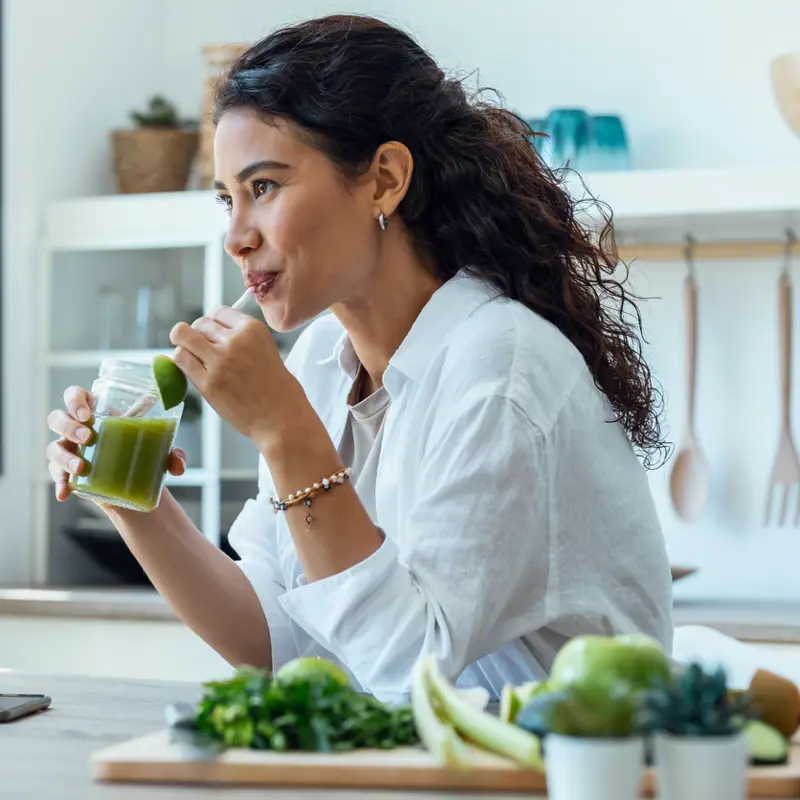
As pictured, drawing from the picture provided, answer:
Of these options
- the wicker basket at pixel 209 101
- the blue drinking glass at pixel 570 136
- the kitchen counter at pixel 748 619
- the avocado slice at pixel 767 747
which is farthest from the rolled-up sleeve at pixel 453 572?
the wicker basket at pixel 209 101

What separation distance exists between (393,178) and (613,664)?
0.80 meters

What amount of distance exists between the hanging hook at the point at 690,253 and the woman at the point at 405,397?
1413 millimetres

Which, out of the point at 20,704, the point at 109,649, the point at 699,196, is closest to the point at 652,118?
the point at 699,196

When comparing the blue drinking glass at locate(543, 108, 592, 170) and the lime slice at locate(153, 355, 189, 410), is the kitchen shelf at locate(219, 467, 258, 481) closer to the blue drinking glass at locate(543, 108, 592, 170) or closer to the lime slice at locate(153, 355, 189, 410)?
the blue drinking glass at locate(543, 108, 592, 170)

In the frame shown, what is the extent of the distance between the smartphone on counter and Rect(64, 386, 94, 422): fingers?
0.27m

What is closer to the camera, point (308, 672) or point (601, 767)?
point (601, 767)

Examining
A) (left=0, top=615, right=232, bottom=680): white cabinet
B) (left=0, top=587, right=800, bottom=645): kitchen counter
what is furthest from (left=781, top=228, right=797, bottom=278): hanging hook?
(left=0, top=615, right=232, bottom=680): white cabinet

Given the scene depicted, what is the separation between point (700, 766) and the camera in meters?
0.69

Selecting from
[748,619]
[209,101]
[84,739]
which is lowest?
[748,619]

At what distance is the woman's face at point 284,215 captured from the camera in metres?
1.40

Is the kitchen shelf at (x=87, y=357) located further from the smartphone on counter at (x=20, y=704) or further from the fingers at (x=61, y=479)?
the smartphone on counter at (x=20, y=704)

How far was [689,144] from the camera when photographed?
308 cm

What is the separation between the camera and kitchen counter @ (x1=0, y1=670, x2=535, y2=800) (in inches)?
34.3

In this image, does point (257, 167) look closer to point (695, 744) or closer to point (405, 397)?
point (405, 397)
